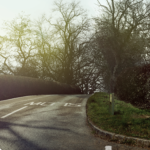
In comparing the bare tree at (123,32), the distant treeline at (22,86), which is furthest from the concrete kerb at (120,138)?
the bare tree at (123,32)

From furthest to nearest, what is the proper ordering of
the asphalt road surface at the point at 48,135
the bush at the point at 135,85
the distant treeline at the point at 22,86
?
1. the distant treeline at the point at 22,86
2. the bush at the point at 135,85
3. the asphalt road surface at the point at 48,135

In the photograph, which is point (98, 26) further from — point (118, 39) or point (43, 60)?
point (43, 60)

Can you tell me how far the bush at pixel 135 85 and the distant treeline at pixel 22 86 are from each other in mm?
9854

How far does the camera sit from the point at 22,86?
906 inches

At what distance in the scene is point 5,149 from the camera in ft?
16.1

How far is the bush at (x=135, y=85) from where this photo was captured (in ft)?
41.3

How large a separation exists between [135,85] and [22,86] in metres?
13.1

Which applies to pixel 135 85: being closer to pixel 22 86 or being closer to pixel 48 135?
pixel 48 135

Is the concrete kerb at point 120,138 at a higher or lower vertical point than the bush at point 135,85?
lower

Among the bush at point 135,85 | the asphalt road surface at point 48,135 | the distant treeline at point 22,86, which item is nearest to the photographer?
the asphalt road surface at point 48,135

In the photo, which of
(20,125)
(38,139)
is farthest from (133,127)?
(20,125)

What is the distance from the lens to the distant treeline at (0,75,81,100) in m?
19.6

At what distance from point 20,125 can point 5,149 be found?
8.37 ft

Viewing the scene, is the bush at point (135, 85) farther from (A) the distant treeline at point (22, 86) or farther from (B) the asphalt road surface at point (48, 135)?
(A) the distant treeline at point (22, 86)
